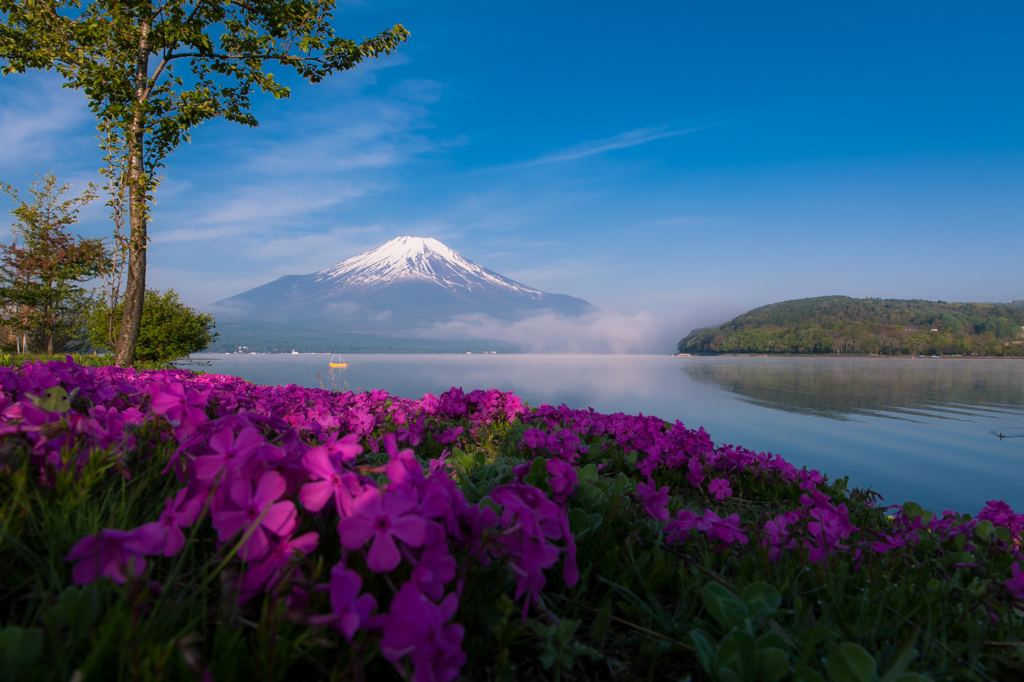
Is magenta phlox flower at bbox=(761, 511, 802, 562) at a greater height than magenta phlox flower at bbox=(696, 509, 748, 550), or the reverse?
magenta phlox flower at bbox=(696, 509, 748, 550)

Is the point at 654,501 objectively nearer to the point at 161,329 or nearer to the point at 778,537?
the point at 778,537

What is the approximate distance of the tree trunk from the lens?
360 inches

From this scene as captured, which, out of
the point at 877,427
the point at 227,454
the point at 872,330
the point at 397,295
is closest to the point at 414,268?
the point at 397,295

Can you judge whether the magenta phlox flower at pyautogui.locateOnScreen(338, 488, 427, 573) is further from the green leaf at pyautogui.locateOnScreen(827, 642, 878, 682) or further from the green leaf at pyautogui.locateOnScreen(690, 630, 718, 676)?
the green leaf at pyautogui.locateOnScreen(827, 642, 878, 682)

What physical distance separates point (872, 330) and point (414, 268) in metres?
163

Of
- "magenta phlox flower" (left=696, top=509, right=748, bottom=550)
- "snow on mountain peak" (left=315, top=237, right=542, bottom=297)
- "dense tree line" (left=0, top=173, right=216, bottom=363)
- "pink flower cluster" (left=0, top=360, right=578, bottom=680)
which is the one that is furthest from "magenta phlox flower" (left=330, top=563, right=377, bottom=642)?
"snow on mountain peak" (left=315, top=237, right=542, bottom=297)

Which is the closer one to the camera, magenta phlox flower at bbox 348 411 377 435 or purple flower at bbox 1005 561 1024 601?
purple flower at bbox 1005 561 1024 601

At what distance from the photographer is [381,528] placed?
70 centimetres

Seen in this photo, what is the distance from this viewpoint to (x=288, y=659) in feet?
2.08

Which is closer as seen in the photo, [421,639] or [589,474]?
[421,639]

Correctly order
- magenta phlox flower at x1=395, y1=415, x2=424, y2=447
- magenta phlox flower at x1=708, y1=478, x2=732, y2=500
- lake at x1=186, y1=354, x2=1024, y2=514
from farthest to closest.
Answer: lake at x1=186, y1=354, x2=1024, y2=514, magenta phlox flower at x1=395, y1=415, x2=424, y2=447, magenta phlox flower at x1=708, y1=478, x2=732, y2=500

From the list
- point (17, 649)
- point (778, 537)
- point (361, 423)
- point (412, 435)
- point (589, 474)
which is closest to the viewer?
point (17, 649)

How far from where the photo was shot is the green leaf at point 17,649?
1.70 feet

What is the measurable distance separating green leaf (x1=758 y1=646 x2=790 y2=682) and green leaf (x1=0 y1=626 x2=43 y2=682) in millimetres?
1045
